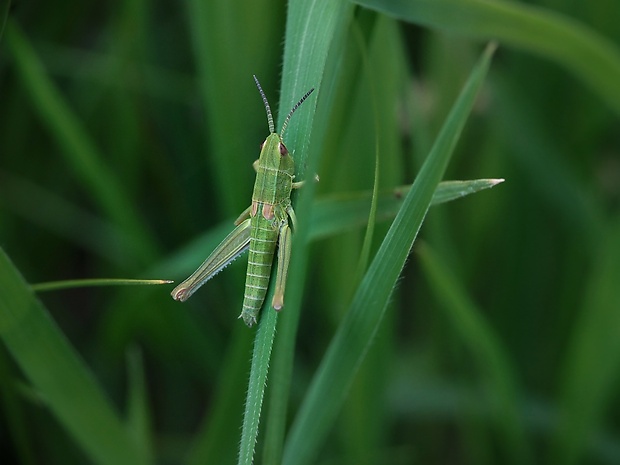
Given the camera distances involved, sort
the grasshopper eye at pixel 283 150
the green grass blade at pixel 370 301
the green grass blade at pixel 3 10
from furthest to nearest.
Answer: the grasshopper eye at pixel 283 150
the green grass blade at pixel 3 10
the green grass blade at pixel 370 301

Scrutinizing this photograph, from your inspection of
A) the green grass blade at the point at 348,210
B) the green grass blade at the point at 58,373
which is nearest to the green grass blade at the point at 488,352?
the green grass blade at the point at 348,210

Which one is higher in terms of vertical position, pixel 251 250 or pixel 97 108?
pixel 97 108

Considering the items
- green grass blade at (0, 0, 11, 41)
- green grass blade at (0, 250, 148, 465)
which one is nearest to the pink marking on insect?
green grass blade at (0, 250, 148, 465)

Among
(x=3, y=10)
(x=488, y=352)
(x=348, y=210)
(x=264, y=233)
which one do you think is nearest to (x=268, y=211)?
(x=264, y=233)

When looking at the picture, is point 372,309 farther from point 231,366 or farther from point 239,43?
point 239,43

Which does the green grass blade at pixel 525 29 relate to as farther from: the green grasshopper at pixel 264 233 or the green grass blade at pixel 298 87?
the green grasshopper at pixel 264 233

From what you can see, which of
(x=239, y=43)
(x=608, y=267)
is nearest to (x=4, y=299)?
(x=239, y=43)
